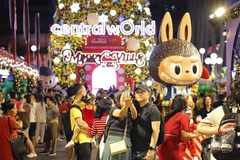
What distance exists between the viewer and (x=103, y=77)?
83.8 feet

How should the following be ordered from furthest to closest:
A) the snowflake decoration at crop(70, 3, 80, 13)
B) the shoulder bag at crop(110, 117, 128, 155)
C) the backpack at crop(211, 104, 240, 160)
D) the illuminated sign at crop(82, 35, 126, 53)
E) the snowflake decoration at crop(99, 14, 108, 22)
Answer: the illuminated sign at crop(82, 35, 126, 53) → the snowflake decoration at crop(99, 14, 108, 22) → the snowflake decoration at crop(70, 3, 80, 13) → the shoulder bag at crop(110, 117, 128, 155) → the backpack at crop(211, 104, 240, 160)

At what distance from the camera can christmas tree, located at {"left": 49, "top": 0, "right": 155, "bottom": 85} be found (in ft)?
67.1

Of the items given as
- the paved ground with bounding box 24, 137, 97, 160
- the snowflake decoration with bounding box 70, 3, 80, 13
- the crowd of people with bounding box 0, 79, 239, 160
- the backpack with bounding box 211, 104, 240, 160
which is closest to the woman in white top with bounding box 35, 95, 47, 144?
the paved ground with bounding box 24, 137, 97, 160

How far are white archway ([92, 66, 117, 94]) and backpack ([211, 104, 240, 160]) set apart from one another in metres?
22.0

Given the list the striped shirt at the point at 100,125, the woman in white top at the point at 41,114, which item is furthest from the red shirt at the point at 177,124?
the woman in white top at the point at 41,114

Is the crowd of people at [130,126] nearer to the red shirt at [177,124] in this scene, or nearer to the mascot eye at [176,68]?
the red shirt at [177,124]

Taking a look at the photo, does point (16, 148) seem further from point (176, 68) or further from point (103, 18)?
point (103, 18)

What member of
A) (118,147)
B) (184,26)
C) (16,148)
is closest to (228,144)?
(118,147)

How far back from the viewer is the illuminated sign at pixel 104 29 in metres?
19.9

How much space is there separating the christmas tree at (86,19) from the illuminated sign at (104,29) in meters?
0.09

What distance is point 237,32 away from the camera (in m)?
15.4

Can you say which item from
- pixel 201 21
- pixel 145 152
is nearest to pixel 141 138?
pixel 145 152

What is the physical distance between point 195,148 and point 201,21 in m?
21.9

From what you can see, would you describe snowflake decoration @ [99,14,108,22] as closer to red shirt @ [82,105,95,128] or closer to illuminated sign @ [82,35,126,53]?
illuminated sign @ [82,35,126,53]
